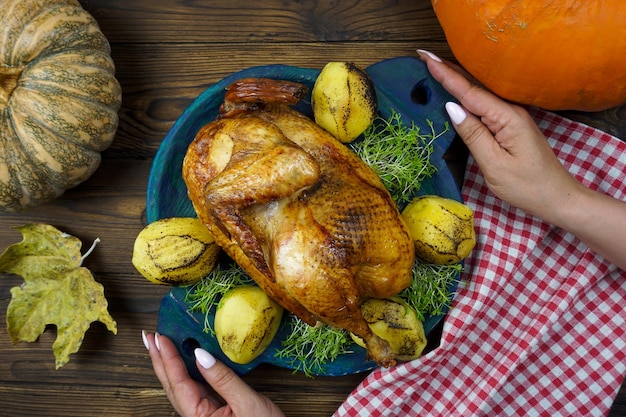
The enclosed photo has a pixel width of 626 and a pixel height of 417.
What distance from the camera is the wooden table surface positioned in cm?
174

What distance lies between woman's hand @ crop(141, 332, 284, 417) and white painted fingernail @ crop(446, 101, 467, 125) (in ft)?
3.04

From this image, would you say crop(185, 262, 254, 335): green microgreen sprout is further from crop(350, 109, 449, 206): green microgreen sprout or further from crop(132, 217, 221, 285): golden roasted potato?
crop(350, 109, 449, 206): green microgreen sprout

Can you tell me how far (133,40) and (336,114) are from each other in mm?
706

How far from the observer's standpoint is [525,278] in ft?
5.52

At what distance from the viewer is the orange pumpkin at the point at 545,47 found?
133cm

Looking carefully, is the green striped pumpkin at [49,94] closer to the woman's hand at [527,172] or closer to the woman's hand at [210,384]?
the woman's hand at [210,384]

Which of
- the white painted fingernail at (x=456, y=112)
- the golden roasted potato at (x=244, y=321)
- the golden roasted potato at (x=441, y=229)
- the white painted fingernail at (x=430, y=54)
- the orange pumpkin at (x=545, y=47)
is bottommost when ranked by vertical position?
the golden roasted potato at (x=244, y=321)

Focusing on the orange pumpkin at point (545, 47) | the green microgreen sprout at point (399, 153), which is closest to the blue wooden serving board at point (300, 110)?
the green microgreen sprout at point (399, 153)

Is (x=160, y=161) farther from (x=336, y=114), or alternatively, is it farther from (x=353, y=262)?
(x=353, y=262)

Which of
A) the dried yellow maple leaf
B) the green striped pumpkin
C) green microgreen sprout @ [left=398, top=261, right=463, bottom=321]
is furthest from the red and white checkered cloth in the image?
the green striped pumpkin

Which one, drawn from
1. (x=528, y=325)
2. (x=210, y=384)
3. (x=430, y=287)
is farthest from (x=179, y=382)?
(x=528, y=325)

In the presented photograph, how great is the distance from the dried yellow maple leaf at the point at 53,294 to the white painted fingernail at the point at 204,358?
0.86ft

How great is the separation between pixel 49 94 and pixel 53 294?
1.88 feet

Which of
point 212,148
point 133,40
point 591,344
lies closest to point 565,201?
point 591,344
